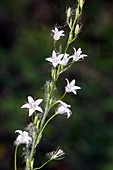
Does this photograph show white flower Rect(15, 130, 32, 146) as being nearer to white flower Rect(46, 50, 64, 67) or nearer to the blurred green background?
white flower Rect(46, 50, 64, 67)

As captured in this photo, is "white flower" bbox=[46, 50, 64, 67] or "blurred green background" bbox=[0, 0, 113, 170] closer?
"white flower" bbox=[46, 50, 64, 67]

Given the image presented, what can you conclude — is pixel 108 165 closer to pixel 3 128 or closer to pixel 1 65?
pixel 3 128

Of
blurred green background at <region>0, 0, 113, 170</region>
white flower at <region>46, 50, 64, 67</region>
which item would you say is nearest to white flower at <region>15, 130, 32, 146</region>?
white flower at <region>46, 50, 64, 67</region>

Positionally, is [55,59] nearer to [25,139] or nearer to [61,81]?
[25,139]

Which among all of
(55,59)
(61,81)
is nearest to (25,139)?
(55,59)

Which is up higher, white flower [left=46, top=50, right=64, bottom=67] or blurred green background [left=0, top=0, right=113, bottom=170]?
blurred green background [left=0, top=0, right=113, bottom=170]

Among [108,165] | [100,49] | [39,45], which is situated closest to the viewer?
[108,165]

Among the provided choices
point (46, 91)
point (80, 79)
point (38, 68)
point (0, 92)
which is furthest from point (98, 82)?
point (46, 91)

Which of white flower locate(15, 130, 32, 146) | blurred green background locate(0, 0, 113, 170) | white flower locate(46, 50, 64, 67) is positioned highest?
blurred green background locate(0, 0, 113, 170)

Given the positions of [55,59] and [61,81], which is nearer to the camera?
[55,59]
